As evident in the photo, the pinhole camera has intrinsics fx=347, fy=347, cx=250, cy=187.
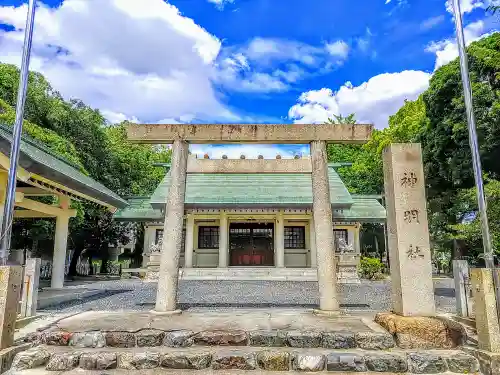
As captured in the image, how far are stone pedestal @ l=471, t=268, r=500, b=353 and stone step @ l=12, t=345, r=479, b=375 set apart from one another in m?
0.30

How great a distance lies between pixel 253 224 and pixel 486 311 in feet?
55.5

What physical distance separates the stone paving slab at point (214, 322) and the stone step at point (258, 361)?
0.63 metres

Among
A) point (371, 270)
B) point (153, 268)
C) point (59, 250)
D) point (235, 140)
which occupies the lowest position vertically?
point (371, 270)

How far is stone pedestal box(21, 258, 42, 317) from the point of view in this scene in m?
6.60

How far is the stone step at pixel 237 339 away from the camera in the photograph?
5.04 m

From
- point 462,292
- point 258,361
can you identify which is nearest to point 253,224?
point 462,292

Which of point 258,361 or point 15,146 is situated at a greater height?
point 15,146

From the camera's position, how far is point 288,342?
16.6 ft

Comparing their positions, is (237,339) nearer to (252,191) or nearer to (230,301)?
(230,301)

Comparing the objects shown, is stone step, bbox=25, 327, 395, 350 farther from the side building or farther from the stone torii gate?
the side building

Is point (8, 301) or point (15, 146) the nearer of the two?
point (8, 301)

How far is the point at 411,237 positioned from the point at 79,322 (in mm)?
5797

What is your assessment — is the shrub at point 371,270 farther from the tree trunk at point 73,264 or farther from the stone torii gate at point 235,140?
the tree trunk at point 73,264

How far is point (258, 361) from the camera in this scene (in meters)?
4.65
